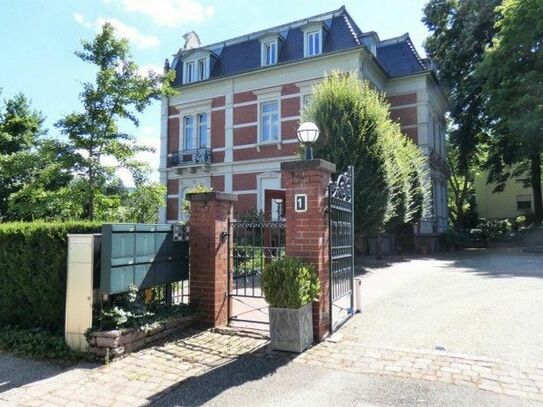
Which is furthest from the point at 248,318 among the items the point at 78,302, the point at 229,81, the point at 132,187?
the point at 229,81

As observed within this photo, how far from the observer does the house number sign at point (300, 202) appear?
584 centimetres

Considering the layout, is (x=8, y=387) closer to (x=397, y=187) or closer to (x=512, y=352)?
(x=512, y=352)

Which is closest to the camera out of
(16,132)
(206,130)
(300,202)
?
(300,202)

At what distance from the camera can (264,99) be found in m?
22.3

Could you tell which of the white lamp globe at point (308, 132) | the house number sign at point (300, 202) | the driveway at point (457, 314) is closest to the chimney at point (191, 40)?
the driveway at point (457, 314)

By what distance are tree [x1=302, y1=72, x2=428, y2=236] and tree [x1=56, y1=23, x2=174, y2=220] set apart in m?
5.33

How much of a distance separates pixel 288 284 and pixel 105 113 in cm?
714

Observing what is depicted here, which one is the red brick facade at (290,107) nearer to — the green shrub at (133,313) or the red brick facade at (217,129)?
the red brick facade at (217,129)

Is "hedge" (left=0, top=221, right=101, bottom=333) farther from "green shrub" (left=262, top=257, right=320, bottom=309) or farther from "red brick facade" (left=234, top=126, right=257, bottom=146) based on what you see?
"red brick facade" (left=234, top=126, right=257, bottom=146)

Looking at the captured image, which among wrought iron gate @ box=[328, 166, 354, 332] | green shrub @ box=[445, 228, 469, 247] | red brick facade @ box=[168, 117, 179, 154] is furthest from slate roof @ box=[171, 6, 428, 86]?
wrought iron gate @ box=[328, 166, 354, 332]

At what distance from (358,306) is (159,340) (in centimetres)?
334

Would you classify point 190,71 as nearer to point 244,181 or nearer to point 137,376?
point 244,181

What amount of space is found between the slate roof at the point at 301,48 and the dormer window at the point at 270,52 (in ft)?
1.00

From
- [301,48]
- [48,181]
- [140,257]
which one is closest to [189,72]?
[301,48]
